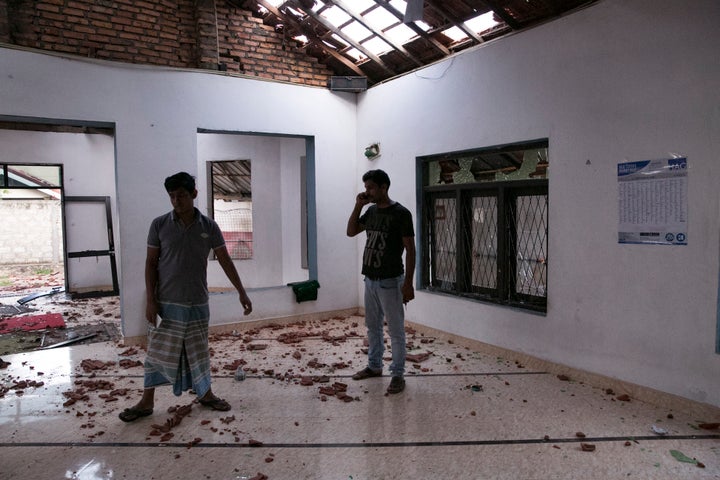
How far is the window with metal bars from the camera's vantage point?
4504 mm

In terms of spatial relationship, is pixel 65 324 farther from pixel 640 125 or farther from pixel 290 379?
pixel 640 125

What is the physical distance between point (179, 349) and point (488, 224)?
127 inches

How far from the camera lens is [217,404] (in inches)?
138

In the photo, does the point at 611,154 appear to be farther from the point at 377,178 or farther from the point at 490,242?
the point at 377,178

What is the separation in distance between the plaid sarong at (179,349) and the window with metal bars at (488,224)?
9.55 ft

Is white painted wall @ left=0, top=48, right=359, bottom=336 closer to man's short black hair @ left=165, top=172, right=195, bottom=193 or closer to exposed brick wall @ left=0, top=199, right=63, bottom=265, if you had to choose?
man's short black hair @ left=165, top=172, right=195, bottom=193

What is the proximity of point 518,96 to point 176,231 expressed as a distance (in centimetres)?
323

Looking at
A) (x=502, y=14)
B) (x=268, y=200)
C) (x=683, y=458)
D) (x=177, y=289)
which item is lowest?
(x=683, y=458)

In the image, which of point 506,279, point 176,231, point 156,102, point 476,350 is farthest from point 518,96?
point 156,102

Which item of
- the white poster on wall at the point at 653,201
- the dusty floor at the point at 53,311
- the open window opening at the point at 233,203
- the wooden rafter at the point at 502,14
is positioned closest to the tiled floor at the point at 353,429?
the dusty floor at the point at 53,311

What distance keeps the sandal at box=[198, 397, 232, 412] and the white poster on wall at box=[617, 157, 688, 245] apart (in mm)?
3238

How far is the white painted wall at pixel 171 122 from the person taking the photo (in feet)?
15.9

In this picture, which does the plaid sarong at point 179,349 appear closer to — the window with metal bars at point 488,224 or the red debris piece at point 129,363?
the red debris piece at point 129,363

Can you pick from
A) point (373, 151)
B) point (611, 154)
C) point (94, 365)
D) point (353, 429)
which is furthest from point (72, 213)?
point (611, 154)
